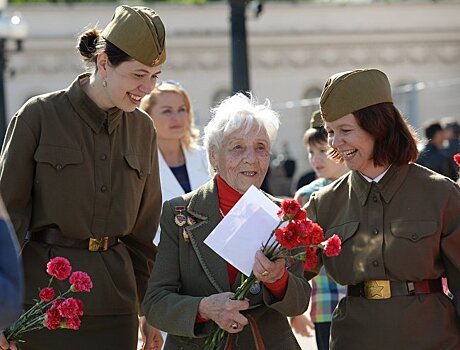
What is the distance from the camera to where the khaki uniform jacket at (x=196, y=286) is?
4.49 metres

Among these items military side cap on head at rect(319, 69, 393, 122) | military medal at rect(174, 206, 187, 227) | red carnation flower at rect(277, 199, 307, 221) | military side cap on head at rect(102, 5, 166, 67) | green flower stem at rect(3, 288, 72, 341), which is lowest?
green flower stem at rect(3, 288, 72, 341)

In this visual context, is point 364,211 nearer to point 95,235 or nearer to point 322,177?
point 95,235

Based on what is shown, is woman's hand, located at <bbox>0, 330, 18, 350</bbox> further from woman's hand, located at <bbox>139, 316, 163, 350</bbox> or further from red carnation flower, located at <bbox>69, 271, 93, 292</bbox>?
woman's hand, located at <bbox>139, 316, 163, 350</bbox>

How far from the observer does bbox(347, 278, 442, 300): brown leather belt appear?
4.56 m

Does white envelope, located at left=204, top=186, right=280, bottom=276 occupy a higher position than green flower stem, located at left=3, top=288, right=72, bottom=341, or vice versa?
white envelope, located at left=204, top=186, right=280, bottom=276

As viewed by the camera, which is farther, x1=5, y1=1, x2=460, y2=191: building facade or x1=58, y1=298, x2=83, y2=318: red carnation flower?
x1=5, y1=1, x2=460, y2=191: building facade

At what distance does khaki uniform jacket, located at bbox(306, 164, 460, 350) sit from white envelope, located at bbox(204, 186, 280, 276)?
17.9 inches

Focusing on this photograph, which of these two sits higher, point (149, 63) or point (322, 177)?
point (149, 63)

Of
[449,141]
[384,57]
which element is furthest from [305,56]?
[449,141]

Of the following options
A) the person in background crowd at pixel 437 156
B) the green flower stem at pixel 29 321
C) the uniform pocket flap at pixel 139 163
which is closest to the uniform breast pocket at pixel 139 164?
the uniform pocket flap at pixel 139 163

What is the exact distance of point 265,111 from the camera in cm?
475

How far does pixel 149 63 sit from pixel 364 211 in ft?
3.54

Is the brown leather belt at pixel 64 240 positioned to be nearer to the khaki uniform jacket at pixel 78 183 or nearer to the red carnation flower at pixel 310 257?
the khaki uniform jacket at pixel 78 183

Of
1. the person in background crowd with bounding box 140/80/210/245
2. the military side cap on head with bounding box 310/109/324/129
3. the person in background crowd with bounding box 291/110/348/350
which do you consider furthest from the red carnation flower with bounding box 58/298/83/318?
the military side cap on head with bounding box 310/109/324/129
